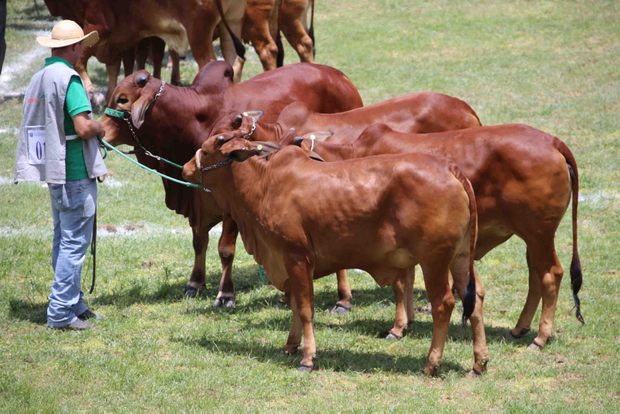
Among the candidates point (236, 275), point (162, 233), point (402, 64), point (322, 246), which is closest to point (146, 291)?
point (236, 275)

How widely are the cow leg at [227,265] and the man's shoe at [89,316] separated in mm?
1022

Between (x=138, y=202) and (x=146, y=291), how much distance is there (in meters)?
2.87

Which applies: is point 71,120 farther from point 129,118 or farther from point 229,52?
point 229,52

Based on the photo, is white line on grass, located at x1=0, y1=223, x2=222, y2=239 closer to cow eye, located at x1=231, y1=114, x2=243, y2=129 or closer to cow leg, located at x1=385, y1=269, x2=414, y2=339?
cow eye, located at x1=231, y1=114, x2=243, y2=129

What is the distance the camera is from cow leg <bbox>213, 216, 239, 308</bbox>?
8.96 metres

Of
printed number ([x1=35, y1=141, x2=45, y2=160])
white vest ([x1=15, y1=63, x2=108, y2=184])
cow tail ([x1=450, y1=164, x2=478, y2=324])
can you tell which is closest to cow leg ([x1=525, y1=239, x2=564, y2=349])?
cow tail ([x1=450, y1=164, x2=478, y2=324])

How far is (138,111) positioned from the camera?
872 centimetres

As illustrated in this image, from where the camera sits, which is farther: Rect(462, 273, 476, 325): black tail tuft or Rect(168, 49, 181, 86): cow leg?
Rect(168, 49, 181, 86): cow leg

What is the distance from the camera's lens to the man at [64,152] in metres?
7.70

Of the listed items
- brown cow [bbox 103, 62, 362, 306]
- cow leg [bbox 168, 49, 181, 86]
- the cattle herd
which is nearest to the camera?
the cattle herd

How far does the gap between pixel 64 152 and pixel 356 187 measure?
2.19m

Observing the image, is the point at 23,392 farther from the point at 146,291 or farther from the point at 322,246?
the point at 146,291

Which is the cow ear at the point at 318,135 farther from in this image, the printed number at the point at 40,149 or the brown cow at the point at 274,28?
the brown cow at the point at 274,28

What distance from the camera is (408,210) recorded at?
6828 mm
